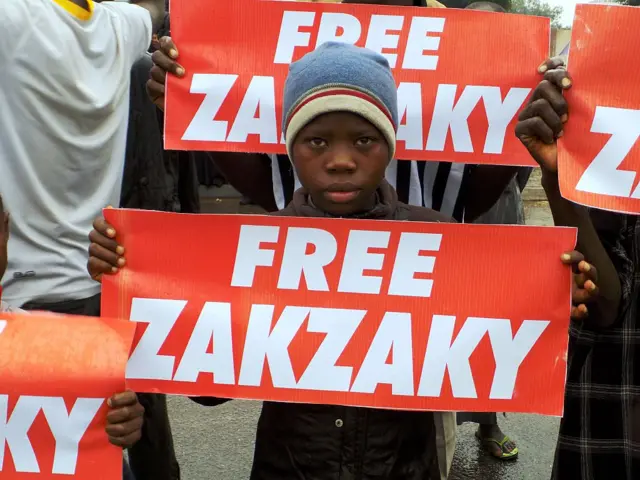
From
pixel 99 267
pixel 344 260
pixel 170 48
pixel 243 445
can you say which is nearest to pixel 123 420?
pixel 99 267

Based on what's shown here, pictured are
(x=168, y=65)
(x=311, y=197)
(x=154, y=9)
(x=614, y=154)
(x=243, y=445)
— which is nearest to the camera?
(x=614, y=154)

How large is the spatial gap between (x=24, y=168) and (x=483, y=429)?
241 centimetres

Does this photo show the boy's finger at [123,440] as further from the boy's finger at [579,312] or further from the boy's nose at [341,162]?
the boy's finger at [579,312]

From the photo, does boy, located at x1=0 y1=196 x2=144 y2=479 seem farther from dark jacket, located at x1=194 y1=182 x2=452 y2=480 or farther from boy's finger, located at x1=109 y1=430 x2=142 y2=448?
dark jacket, located at x1=194 y1=182 x2=452 y2=480

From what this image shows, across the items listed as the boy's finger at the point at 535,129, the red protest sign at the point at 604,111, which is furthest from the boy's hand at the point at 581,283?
the boy's finger at the point at 535,129

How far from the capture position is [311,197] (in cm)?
169

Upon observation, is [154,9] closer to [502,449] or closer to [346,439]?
[346,439]

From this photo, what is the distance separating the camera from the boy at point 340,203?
150 centimetres

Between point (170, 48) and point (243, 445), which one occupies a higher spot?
point (170, 48)

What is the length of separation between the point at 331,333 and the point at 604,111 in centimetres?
79

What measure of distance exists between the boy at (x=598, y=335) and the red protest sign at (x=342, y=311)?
106 millimetres

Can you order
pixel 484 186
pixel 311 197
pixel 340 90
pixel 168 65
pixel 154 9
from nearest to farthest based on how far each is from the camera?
1. pixel 340 90
2. pixel 311 197
3. pixel 168 65
4. pixel 484 186
5. pixel 154 9

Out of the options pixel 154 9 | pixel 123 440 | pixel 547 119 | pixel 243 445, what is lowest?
pixel 123 440

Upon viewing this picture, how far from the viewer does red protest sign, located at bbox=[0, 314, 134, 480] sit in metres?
1.55
